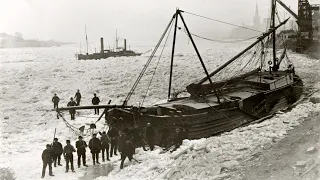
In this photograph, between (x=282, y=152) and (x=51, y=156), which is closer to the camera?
(x=282, y=152)

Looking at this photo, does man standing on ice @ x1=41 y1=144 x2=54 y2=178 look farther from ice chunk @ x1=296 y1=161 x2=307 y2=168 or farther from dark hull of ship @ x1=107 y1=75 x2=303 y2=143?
ice chunk @ x1=296 y1=161 x2=307 y2=168

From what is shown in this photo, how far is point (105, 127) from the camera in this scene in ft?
47.8

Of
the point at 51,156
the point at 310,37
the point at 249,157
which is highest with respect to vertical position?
the point at 310,37

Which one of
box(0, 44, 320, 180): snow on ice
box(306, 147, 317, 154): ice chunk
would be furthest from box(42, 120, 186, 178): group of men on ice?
box(306, 147, 317, 154): ice chunk

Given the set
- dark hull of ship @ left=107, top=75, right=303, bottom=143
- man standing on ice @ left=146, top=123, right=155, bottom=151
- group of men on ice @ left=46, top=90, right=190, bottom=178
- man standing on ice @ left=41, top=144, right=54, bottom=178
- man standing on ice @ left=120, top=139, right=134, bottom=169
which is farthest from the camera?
dark hull of ship @ left=107, top=75, right=303, bottom=143

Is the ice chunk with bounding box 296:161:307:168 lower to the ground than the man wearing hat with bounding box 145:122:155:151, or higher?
higher

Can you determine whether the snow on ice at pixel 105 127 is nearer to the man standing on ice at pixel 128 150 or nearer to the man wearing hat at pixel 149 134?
the man standing on ice at pixel 128 150

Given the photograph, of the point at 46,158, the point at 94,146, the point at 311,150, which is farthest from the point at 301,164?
the point at 46,158

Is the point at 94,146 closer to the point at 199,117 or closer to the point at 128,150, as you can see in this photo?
the point at 128,150

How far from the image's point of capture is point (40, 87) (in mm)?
23875

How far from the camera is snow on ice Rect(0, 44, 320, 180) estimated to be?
322 inches

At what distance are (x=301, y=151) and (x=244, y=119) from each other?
6.66 metres

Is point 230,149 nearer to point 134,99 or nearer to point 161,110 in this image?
point 161,110

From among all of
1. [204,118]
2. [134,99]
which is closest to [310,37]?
[134,99]
